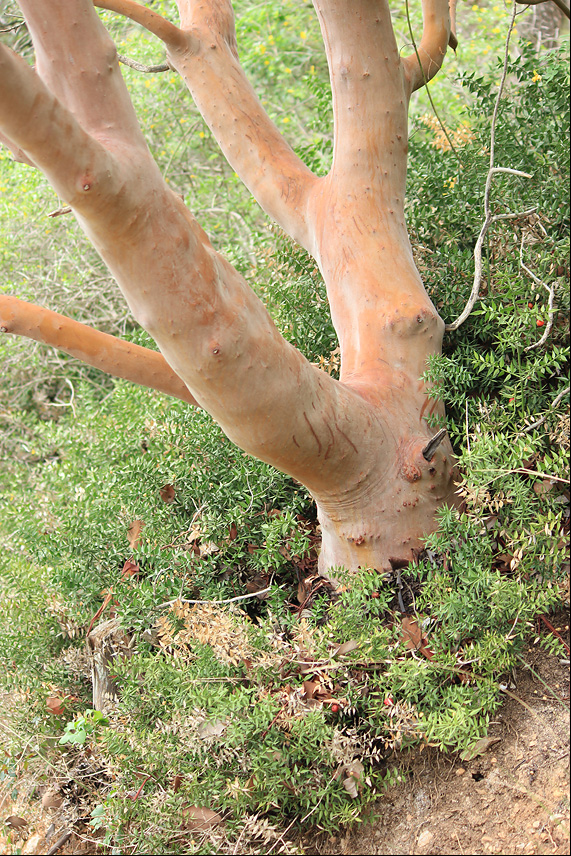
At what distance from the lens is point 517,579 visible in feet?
6.15

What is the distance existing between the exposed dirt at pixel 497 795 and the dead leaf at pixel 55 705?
17.7 inches

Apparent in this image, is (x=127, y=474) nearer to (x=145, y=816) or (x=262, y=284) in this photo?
(x=262, y=284)

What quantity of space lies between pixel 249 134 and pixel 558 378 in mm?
1649

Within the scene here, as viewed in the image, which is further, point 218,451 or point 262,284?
point 262,284

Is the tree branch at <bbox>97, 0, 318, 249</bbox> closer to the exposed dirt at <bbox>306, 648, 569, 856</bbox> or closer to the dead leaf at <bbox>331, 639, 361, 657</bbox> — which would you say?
the dead leaf at <bbox>331, 639, 361, 657</bbox>

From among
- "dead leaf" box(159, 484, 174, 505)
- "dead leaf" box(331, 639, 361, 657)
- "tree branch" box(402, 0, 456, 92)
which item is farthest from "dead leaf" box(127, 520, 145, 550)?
"tree branch" box(402, 0, 456, 92)

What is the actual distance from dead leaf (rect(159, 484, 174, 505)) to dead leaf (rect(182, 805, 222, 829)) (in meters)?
1.12

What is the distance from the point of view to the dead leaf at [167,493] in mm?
2658

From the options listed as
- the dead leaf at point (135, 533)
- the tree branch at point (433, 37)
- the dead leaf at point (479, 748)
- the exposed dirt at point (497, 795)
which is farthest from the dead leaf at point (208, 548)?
the tree branch at point (433, 37)

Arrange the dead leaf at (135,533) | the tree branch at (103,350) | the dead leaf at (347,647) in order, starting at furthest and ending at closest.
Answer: the dead leaf at (135,533) < the tree branch at (103,350) < the dead leaf at (347,647)

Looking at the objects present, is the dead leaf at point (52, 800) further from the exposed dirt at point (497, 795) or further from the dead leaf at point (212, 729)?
the dead leaf at point (212, 729)

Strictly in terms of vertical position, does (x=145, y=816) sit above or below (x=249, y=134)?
below

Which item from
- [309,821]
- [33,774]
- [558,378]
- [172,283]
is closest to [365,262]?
[558,378]

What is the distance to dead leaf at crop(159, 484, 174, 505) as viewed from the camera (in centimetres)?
266
